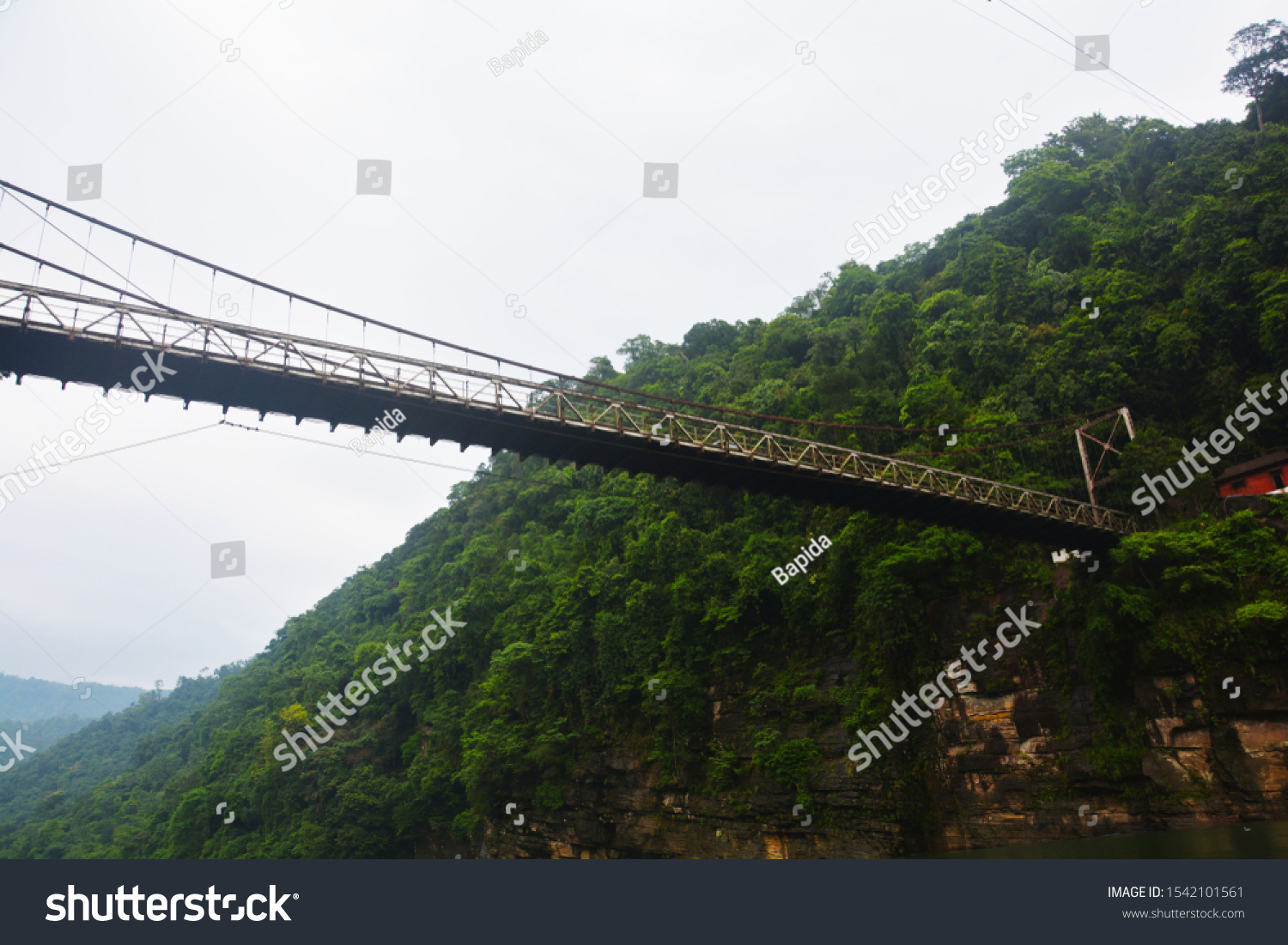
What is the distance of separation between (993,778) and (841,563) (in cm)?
746

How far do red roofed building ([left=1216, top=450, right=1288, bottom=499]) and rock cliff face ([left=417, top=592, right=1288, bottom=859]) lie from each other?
521 centimetres

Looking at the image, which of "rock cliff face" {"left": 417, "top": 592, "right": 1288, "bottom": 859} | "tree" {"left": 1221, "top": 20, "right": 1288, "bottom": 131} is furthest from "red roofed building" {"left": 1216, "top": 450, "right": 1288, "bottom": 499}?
"tree" {"left": 1221, "top": 20, "right": 1288, "bottom": 131}

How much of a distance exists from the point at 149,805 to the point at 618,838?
145 ft

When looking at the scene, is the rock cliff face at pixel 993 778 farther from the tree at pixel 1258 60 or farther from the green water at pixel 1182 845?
the tree at pixel 1258 60

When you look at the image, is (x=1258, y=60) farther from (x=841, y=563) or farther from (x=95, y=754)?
(x=95, y=754)

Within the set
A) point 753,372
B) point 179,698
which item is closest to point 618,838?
point 753,372

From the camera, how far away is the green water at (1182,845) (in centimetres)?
1443

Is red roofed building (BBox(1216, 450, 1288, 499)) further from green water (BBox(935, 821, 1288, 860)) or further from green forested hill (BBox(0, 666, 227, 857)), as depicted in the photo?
green forested hill (BBox(0, 666, 227, 857))

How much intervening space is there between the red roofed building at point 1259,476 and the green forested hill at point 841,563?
985 millimetres

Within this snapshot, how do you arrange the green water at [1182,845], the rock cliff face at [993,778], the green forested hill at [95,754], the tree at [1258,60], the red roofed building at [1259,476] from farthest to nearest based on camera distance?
the green forested hill at [95,754]
the tree at [1258,60]
the red roofed building at [1259,476]
the rock cliff face at [993,778]
the green water at [1182,845]

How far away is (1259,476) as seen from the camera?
20859 millimetres

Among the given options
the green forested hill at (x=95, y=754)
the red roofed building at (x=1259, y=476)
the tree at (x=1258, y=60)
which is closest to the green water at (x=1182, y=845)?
the red roofed building at (x=1259, y=476)

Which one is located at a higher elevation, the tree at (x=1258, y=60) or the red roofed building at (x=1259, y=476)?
the tree at (x=1258, y=60)

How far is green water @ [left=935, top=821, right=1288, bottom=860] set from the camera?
47.3ft
